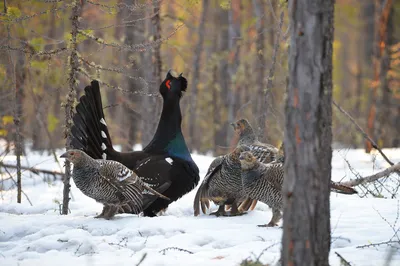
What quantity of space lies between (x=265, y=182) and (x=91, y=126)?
2775 mm

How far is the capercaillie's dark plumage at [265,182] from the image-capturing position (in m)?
6.42

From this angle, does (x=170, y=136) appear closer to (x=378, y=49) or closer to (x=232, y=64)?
(x=232, y=64)

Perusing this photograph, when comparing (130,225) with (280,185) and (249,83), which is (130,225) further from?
(249,83)

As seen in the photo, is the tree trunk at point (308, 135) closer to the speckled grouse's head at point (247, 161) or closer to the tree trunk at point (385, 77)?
the speckled grouse's head at point (247, 161)

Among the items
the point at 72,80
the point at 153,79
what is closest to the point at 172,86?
the point at 72,80

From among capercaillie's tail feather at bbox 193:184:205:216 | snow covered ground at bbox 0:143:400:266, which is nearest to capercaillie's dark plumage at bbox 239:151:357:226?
snow covered ground at bbox 0:143:400:266

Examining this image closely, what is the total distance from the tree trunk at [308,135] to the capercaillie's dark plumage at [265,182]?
8.29 ft

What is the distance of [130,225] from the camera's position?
20.6ft

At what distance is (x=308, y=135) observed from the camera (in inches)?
147

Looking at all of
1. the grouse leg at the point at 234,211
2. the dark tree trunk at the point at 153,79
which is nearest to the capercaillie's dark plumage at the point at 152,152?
the grouse leg at the point at 234,211

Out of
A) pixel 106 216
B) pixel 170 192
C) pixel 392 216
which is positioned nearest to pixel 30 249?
pixel 106 216

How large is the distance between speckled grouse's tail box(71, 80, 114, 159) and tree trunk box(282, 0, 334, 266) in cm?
439

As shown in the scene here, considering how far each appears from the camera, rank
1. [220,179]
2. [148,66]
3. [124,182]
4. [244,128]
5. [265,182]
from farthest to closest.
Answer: [148,66]
[244,128]
[220,179]
[124,182]
[265,182]

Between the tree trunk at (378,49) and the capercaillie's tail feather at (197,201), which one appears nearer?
the capercaillie's tail feather at (197,201)
